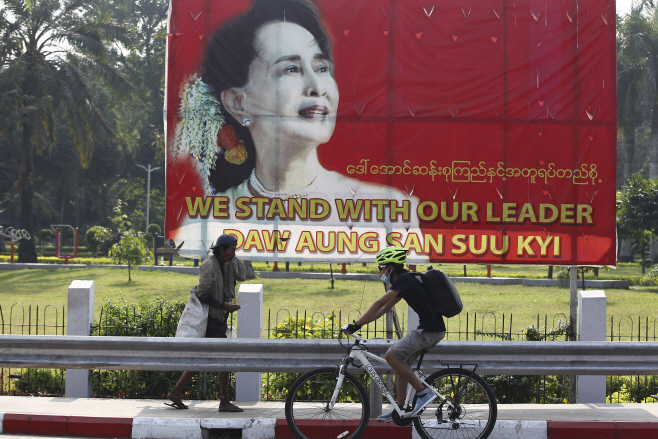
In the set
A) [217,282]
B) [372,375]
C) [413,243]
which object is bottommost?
[372,375]

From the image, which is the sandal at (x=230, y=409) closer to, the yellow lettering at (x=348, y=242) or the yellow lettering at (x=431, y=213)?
the yellow lettering at (x=348, y=242)

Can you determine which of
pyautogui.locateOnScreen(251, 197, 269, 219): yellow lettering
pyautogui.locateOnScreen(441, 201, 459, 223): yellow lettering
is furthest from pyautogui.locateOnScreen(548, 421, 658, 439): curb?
pyautogui.locateOnScreen(251, 197, 269, 219): yellow lettering

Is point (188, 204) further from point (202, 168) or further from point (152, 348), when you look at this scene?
point (152, 348)

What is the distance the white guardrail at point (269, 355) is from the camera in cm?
629

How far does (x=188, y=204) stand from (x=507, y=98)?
3795 millimetres

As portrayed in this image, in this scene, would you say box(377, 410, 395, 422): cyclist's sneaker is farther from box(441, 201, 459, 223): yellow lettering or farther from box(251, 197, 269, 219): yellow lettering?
box(251, 197, 269, 219): yellow lettering

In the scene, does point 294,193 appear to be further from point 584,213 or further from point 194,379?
point 584,213

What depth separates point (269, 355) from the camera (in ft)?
20.9

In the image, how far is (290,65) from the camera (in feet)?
26.3

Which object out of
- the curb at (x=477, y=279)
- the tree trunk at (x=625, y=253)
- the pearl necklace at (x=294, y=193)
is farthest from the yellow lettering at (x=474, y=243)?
the tree trunk at (x=625, y=253)

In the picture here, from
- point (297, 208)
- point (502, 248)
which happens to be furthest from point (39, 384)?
point (502, 248)

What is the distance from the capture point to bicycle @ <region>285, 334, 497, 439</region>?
5.69 metres

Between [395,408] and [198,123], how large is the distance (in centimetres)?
403

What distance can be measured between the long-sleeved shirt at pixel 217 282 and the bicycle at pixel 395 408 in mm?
1363
